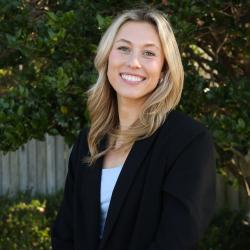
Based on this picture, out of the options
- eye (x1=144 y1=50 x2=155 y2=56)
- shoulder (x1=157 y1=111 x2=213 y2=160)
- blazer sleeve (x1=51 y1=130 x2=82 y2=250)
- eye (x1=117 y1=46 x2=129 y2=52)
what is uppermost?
eye (x1=117 y1=46 x2=129 y2=52)

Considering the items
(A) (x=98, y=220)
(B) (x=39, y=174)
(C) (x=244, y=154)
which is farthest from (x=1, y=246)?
(A) (x=98, y=220)

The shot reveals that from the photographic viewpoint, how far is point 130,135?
2.87 m

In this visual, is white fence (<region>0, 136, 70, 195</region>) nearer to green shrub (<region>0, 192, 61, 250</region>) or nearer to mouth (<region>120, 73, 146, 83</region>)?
green shrub (<region>0, 192, 61, 250</region>)

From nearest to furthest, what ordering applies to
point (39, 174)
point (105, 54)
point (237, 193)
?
point (105, 54) → point (237, 193) → point (39, 174)

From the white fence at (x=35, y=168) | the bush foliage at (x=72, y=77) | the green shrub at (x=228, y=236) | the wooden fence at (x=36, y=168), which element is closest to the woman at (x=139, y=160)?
the bush foliage at (x=72, y=77)

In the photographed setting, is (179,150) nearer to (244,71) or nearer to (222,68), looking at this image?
(222,68)

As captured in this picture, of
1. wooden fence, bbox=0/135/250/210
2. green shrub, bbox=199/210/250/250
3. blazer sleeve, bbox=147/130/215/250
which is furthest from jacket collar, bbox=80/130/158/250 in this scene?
wooden fence, bbox=0/135/250/210

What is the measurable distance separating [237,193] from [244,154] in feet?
13.3

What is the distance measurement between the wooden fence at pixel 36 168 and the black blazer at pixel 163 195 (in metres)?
6.93

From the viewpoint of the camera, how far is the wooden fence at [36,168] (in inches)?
386

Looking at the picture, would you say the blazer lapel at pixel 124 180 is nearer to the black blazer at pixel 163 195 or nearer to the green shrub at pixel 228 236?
the black blazer at pixel 163 195

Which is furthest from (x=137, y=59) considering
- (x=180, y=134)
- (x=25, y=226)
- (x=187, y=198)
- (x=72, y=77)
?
(x=25, y=226)

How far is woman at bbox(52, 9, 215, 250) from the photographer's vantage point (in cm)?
259

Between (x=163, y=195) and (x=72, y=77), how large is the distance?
3.87ft
